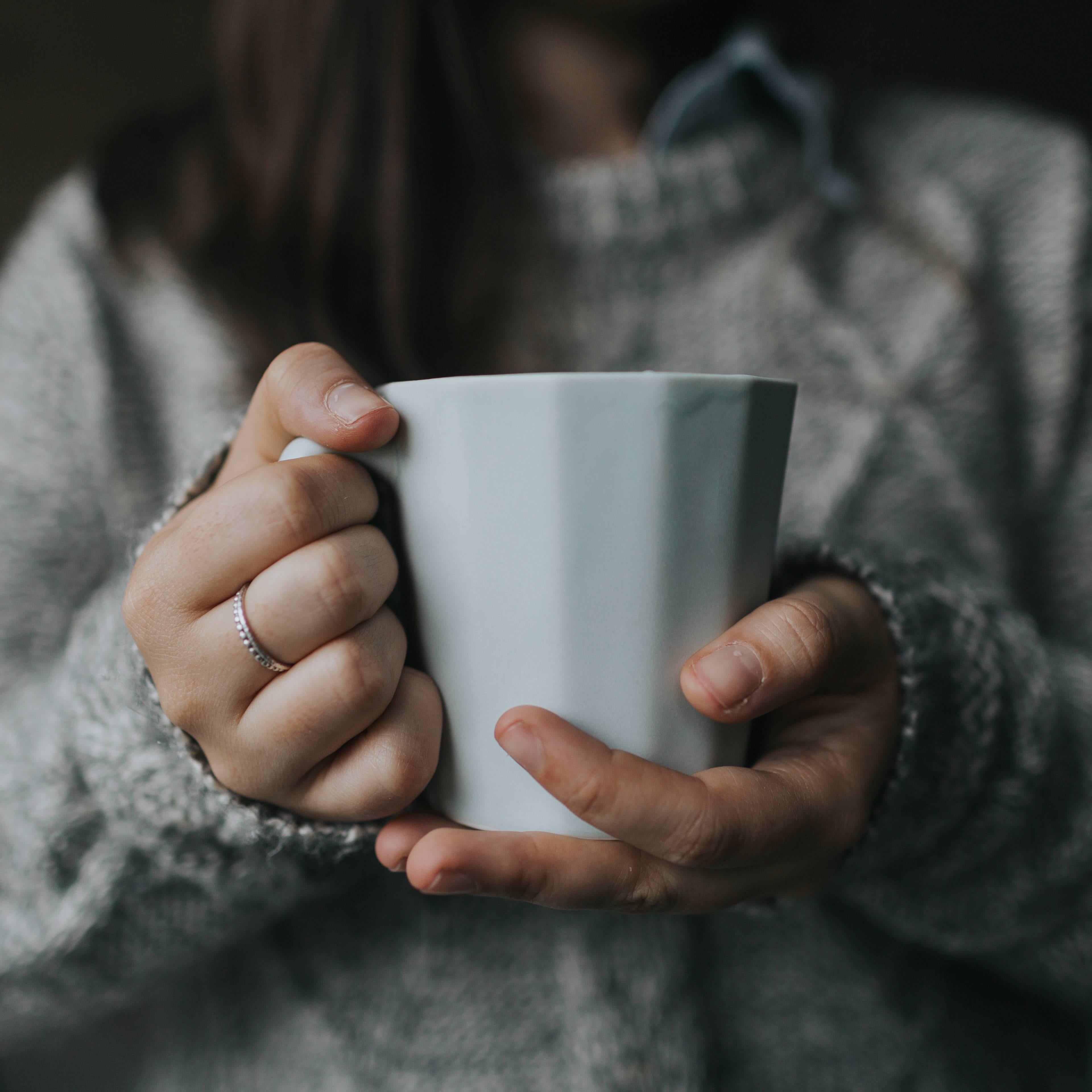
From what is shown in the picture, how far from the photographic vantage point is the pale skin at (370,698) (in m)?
0.35

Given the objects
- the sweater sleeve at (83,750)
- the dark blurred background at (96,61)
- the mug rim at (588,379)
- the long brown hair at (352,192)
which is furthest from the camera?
the dark blurred background at (96,61)

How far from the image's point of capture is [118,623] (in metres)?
0.50

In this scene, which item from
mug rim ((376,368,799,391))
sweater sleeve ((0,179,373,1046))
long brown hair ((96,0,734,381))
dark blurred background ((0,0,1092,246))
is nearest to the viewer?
mug rim ((376,368,799,391))

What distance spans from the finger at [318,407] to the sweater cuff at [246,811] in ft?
0.15

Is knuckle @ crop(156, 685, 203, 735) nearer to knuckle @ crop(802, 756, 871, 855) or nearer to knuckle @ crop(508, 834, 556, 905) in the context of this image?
knuckle @ crop(508, 834, 556, 905)

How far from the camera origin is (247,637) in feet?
1.16

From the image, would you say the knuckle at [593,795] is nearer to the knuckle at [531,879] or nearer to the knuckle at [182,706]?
the knuckle at [531,879]

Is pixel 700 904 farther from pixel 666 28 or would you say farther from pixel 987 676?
pixel 666 28

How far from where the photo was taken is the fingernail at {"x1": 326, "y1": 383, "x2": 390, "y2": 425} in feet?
1.16

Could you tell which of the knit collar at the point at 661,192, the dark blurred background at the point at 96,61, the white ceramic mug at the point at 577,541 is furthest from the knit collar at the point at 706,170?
the white ceramic mug at the point at 577,541

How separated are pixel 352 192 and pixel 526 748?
65cm

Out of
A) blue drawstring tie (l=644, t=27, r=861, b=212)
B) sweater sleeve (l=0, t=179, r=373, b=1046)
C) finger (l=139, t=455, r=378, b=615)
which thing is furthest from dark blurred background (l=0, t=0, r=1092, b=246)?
finger (l=139, t=455, r=378, b=615)

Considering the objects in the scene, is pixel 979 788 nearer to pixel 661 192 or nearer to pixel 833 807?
pixel 833 807

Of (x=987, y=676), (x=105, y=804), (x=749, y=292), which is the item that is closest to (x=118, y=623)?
(x=105, y=804)
